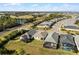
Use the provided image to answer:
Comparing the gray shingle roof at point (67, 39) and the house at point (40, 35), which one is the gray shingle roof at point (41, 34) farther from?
the gray shingle roof at point (67, 39)

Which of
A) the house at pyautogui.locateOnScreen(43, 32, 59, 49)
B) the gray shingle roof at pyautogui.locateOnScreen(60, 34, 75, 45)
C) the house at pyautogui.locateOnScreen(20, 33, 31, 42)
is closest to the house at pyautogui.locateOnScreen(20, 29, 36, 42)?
the house at pyautogui.locateOnScreen(20, 33, 31, 42)

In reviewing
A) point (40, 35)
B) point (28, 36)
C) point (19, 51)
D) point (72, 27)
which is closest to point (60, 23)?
point (72, 27)

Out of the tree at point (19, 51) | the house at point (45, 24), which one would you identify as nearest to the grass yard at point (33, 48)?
the tree at point (19, 51)

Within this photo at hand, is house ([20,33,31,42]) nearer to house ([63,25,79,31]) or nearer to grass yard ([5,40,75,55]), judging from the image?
grass yard ([5,40,75,55])

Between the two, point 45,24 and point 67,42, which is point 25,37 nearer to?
point 45,24
